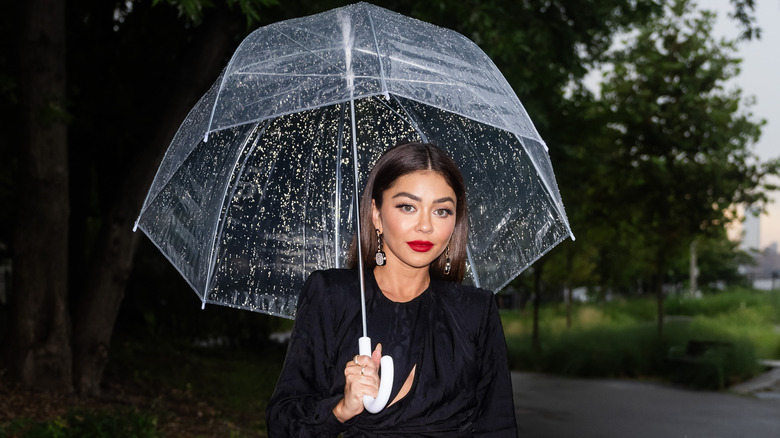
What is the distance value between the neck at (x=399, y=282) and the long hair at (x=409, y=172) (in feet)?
Answer: 0.20

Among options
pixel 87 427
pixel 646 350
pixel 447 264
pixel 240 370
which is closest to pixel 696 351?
pixel 646 350

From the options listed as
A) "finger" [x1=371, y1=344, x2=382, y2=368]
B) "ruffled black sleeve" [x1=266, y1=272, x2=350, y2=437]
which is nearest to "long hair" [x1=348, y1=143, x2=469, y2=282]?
"ruffled black sleeve" [x1=266, y1=272, x2=350, y2=437]

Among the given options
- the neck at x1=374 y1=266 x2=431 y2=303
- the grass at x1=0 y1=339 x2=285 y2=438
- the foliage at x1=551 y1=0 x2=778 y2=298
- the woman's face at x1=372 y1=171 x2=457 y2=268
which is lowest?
the grass at x1=0 y1=339 x2=285 y2=438

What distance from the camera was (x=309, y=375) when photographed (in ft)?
8.72

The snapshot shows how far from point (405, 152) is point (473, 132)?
0.90 m

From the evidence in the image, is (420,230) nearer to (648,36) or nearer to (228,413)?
(228,413)

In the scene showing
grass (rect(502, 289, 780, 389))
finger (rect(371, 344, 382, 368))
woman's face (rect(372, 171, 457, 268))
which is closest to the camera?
finger (rect(371, 344, 382, 368))

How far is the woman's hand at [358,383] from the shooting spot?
2422 mm

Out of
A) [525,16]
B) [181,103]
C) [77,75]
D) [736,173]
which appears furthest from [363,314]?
[736,173]

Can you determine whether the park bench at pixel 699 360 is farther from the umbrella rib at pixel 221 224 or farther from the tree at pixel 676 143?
the umbrella rib at pixel 221 224

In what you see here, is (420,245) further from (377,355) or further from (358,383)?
(358,383)

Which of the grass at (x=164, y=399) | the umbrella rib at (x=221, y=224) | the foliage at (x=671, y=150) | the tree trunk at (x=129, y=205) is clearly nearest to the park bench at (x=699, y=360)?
the foliage at (x=671, y=150)

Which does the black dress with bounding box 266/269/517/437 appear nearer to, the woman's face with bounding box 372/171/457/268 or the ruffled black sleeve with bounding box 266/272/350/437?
the ruffled black sleeve with bounding box 266/272/350/437

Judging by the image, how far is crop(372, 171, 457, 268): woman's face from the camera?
277 centimetres
